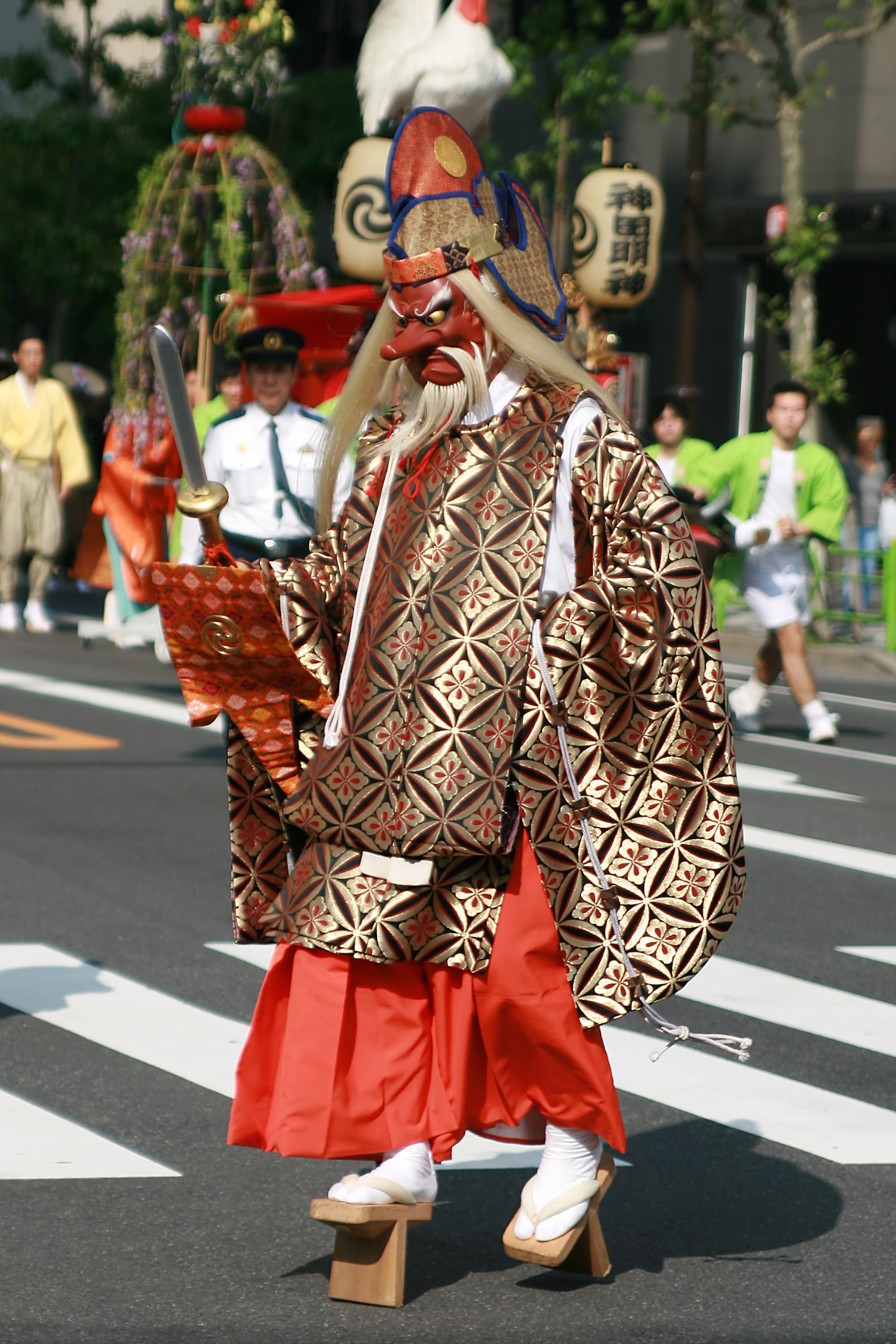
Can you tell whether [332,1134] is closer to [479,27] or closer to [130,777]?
[130,777]

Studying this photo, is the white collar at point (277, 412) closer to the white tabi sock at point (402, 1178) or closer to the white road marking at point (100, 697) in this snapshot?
the white road marking at point (100, 697)

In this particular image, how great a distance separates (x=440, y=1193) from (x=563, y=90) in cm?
1503

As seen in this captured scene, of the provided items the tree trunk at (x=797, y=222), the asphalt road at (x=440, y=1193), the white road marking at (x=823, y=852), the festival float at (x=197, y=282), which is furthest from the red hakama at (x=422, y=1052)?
the tree trunk at (x=797, y=222)

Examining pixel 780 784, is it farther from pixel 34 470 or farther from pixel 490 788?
pixel 34 470

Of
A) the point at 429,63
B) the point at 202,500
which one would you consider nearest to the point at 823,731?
the point at 429,63

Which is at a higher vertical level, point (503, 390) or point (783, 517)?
point (503, 390)

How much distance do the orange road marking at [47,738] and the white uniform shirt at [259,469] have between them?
168 centimetres

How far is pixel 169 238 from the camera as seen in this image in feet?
46.1

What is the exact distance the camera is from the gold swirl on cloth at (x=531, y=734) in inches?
120

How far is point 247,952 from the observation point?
5.46 meters

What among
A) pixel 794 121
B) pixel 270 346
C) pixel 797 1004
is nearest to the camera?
pixel 797 1004

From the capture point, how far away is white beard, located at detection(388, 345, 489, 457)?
3145 millimetres

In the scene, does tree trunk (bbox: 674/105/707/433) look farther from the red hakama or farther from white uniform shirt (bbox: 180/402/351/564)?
the red hakama

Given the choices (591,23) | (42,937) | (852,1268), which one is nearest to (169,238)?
(591,23)
